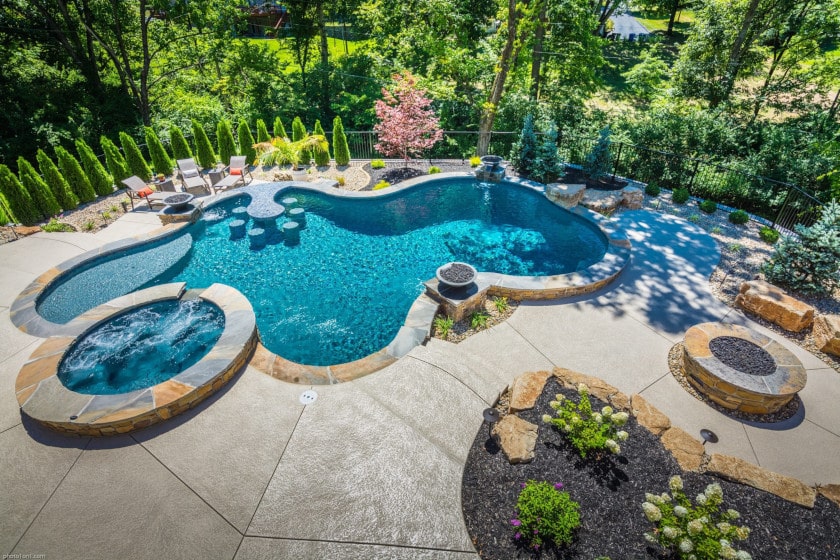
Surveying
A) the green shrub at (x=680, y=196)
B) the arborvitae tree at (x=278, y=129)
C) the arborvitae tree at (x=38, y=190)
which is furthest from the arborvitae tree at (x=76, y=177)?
the green shrub at (x=680, y=196)

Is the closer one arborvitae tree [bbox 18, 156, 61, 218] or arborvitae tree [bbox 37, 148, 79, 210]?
arborvitae tree [bbox 18, 156, 61, 218]

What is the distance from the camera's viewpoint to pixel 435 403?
5484 millimetres

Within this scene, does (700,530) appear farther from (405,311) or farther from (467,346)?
(405,311)

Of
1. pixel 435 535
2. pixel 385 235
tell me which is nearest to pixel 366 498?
pixel 435 535

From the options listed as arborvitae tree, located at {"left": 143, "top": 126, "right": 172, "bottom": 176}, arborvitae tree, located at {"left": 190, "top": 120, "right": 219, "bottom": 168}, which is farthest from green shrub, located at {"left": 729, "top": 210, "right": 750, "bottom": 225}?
arborvitae tree, located at {"left": 143, "top": 126, "right": 172, "bottom": 176}

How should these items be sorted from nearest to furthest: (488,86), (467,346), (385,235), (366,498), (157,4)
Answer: (366,498), (467,346), (385,235), (157,4), (488,86)

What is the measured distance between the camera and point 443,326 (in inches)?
284

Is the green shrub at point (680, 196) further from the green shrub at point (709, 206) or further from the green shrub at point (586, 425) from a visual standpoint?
the green shrub at point (586, 425)

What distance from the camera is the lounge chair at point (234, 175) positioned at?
12867 mm

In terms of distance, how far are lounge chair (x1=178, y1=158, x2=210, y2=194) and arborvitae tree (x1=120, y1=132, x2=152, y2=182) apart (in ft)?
3.23

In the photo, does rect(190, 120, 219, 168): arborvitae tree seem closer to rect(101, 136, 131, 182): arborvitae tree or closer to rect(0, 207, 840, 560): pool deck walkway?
rect(101, 136, 131, 182): arborvitae tree

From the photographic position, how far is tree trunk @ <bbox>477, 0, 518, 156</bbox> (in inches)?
526

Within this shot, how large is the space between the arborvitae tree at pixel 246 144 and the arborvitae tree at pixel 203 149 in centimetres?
105

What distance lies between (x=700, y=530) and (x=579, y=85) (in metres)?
21.5
